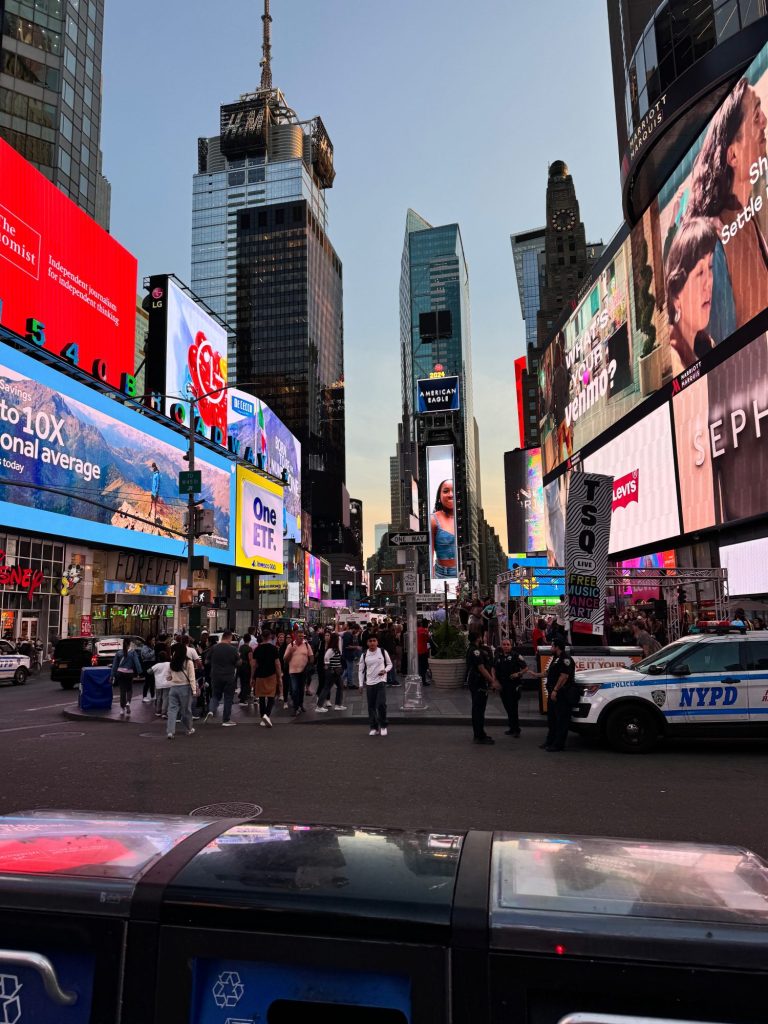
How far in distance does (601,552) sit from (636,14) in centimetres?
6266

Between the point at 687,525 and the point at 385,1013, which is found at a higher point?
the point at 687,525

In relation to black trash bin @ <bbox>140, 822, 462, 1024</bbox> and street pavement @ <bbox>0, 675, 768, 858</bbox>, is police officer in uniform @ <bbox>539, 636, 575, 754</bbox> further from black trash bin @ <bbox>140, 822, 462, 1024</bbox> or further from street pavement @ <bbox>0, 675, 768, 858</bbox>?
black trash bin @ <bbox>140, 822, 462, 1024</bbox>

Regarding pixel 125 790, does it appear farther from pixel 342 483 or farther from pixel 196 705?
pixel 342 483

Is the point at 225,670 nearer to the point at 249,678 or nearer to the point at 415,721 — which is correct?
the point at 249,678

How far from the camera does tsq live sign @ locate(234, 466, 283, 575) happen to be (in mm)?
68812

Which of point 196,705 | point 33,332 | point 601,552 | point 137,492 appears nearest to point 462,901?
point 601,552

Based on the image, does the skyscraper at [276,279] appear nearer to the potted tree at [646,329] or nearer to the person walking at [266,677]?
the potted tree at [646,329]

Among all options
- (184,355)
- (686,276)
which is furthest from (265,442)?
(686,276)

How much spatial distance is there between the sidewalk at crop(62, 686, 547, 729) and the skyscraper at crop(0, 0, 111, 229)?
56.2 metres

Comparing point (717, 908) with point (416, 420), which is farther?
point (416, 420)

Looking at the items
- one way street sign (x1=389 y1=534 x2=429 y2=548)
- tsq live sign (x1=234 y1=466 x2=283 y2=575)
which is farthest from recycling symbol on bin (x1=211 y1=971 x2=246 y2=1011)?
tsq live sign (x1=234 y1=466 x2=283 y2=575)

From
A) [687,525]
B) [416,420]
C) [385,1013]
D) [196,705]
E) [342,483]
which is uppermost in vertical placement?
[416,420]

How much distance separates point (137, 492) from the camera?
47875 millimetres

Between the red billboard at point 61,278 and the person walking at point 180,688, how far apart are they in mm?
32116
